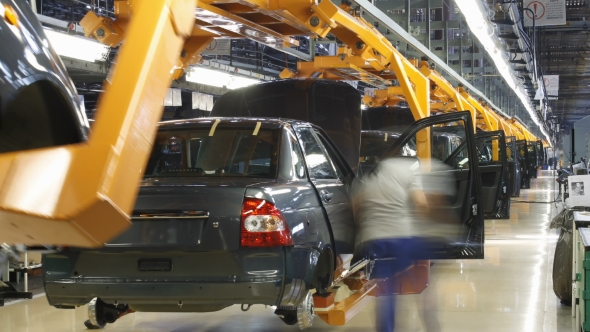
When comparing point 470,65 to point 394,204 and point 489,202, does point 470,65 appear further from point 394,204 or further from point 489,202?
point 394,204

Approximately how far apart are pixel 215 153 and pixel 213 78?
17.4 feet

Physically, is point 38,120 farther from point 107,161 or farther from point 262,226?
point 262,226

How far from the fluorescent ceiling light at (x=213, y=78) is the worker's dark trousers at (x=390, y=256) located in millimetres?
4426

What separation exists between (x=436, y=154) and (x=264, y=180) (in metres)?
7.73

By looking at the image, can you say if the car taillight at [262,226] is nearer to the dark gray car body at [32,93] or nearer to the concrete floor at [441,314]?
the concrete floor at [441,314]

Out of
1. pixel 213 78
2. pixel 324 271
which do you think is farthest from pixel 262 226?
pixel 213 78

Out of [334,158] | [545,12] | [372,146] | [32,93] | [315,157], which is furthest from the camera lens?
[545,12]

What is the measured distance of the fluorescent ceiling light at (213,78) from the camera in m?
9.81

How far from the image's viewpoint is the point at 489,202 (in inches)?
393

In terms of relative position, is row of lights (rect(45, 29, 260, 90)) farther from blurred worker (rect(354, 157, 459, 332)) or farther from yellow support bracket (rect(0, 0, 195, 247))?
yellow support bracket (rect(0, 0, 195, 247))

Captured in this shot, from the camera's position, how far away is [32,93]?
2008 mm

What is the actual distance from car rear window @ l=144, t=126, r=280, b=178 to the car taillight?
43 centimetres

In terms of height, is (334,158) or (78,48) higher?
(78,48)

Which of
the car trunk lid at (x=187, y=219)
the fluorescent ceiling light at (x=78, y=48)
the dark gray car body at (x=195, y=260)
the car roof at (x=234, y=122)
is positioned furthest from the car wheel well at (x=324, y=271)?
the fluorescent ceiling light at (x=78, y=48)
